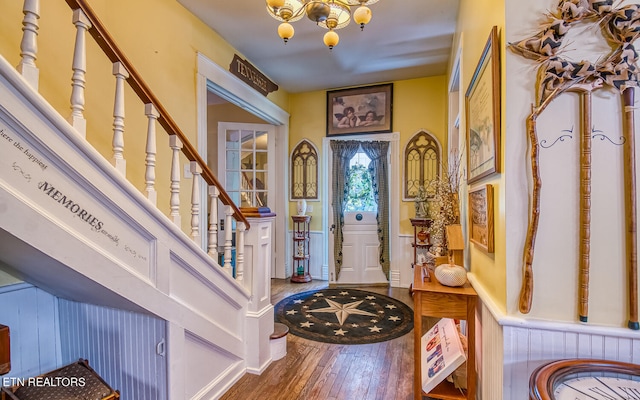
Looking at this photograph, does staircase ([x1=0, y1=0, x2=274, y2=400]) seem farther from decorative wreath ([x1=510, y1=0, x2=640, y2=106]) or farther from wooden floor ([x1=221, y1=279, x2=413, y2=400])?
decorative wreath ([x1=510, y1=0, x2=640, y2=106])

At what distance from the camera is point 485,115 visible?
157 cm

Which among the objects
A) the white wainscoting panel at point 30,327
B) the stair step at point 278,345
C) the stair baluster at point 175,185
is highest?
the stair baluster at point 175,185

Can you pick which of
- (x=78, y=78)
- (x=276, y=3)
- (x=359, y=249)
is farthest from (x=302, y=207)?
(x=78, y=78)

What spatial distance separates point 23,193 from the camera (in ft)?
3.63

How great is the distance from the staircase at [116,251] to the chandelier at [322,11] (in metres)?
1.03

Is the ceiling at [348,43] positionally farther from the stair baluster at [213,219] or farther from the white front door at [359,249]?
the stair baluster at [213,219]

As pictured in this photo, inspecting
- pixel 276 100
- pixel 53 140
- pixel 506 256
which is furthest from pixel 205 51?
pixel 506 256

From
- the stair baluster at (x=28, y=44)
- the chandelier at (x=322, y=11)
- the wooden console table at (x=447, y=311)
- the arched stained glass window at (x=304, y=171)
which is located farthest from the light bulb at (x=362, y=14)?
the arched stained glass window at (x=304, y=171)

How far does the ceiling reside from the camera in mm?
2785

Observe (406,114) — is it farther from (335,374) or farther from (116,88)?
(116,88)

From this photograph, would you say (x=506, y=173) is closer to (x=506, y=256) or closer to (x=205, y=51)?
(x=506, y=256)

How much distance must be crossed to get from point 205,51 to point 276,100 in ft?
5.28

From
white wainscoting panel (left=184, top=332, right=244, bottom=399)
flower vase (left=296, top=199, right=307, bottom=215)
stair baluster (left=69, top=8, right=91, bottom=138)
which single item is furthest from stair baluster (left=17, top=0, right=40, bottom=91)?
flower vase (left=296, top=199, right=307, bottom=215)

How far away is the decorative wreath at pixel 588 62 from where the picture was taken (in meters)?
1.12
